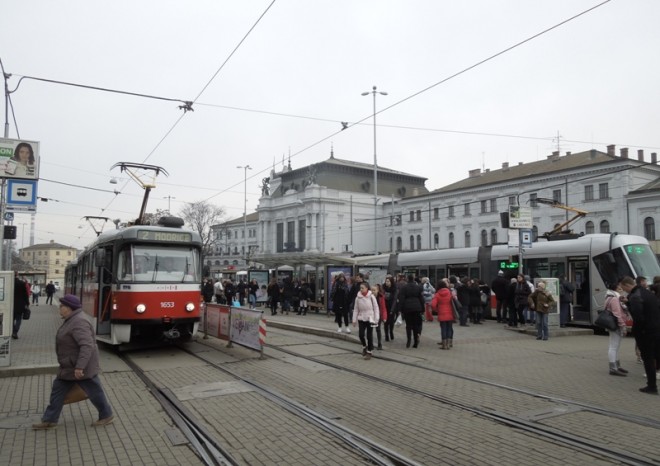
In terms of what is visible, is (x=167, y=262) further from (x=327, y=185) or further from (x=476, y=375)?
(x=327, y=185)

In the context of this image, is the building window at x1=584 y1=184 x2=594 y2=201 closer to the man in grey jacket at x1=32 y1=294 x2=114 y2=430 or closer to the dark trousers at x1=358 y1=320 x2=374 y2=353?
the dark trousers at x1=358 y1=320 x2=374 y2=353

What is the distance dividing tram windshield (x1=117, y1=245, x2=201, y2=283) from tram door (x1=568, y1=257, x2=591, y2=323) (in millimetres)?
13149

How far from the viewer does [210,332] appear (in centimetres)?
1479

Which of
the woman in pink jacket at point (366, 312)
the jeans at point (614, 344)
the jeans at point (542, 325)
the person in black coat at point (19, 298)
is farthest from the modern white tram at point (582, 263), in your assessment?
the person in black coat at point (19, 298)

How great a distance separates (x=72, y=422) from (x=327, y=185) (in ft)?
266

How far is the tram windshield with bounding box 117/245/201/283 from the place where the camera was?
12.1 m

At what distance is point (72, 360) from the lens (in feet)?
20.2

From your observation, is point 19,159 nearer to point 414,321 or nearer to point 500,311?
point 414,321

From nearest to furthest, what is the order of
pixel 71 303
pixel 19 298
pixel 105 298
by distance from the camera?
pixel 71 303, pixel 105 298, pixel 19 298

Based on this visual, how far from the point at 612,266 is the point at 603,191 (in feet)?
126

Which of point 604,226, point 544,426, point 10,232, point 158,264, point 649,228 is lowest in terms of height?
point 544,426

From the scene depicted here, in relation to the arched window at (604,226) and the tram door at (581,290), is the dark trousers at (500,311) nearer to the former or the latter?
the tram door at (581,290)

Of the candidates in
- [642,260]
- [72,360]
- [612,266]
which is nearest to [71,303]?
[72,360]

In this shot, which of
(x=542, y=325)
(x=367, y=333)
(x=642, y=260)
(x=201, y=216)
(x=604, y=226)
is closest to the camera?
(x=367, y=333)
